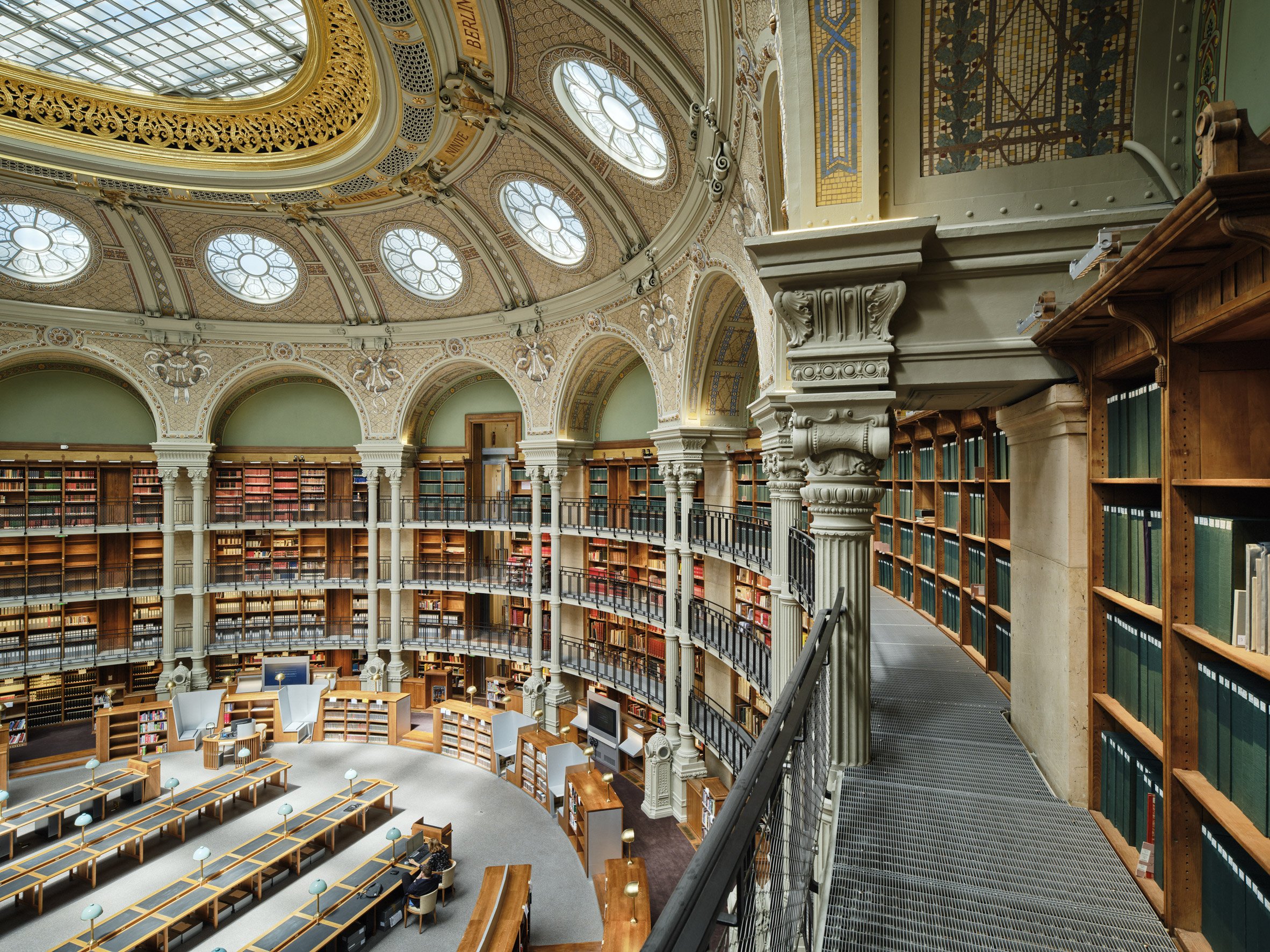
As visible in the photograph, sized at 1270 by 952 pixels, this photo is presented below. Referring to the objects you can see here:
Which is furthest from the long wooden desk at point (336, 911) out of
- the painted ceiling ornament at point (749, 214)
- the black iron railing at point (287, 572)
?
the painted ceiling ornament at point (749, 214)

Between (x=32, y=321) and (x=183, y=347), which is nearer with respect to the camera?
(x=32, y=321)

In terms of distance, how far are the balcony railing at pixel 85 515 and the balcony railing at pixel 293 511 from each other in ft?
2.37

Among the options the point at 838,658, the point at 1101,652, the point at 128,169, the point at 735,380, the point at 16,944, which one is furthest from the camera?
the point at 128,169

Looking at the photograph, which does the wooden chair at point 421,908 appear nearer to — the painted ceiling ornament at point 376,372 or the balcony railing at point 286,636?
the balcony railing at point 286,636

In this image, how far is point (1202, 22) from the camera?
9.71ft

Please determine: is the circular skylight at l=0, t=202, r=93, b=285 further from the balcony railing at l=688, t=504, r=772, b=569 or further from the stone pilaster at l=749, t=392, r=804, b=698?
the stone pilaster at l=749, t=392, r=804, b=698

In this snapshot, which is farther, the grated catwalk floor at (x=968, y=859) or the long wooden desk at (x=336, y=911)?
the long wooden desk at (x=336, y=911)

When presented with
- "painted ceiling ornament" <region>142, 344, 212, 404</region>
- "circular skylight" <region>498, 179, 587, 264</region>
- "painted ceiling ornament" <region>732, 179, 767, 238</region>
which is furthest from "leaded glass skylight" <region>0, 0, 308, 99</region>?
"painted ceiling ornament" <region>732, 179, 767, 238</region>

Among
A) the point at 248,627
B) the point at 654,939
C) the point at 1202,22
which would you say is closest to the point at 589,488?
the point at 248,627

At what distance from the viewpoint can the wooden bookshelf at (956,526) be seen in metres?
4.93

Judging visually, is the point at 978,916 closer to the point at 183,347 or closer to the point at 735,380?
the point at 735,380

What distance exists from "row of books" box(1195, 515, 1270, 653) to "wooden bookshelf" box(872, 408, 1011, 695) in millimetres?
2673

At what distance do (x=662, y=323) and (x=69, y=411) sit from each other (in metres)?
13.9

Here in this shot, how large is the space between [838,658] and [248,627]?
16502 mm
